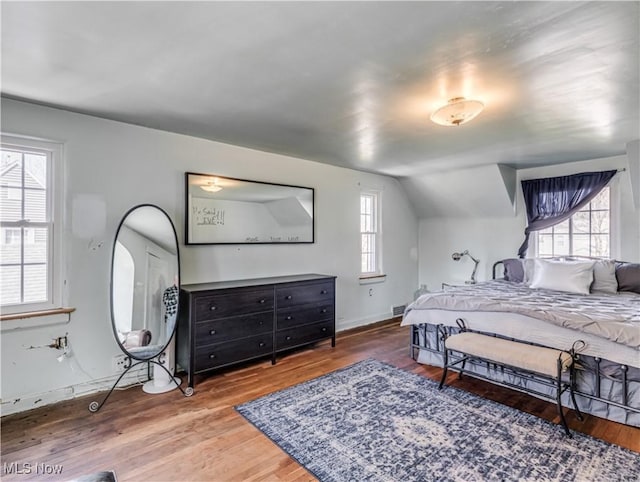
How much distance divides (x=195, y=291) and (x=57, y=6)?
2213 millimetres

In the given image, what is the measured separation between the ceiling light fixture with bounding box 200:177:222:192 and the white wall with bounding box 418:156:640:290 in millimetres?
3707

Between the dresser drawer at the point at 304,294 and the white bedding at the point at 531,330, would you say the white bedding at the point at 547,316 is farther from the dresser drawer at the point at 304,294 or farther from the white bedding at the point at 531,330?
the dresser drawer at the point at 304,294

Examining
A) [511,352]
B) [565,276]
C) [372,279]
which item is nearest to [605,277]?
[565,276]

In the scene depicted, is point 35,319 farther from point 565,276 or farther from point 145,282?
point 565,276

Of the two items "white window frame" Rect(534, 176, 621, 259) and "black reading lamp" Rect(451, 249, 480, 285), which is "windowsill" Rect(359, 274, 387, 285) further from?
"white window frame" Rect(534, 176, 621, 259)

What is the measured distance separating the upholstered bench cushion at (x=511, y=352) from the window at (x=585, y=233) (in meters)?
2.57

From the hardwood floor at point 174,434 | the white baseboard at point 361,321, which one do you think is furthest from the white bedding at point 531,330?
the white baseboard at point 361,321

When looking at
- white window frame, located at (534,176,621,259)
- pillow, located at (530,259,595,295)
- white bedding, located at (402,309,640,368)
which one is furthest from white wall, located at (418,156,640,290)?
white bedding, located at (402,309,640,368)

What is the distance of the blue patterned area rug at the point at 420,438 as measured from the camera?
199cm

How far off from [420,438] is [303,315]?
6.45 feet

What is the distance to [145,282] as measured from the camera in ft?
10.3

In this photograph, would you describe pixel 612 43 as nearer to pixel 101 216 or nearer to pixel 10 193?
pixel 101 216

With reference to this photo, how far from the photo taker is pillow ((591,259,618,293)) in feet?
12.4

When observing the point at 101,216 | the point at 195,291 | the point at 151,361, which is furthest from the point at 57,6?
the point at 151,361
